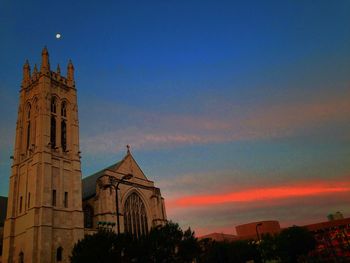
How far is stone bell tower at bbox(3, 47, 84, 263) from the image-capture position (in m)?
37.3

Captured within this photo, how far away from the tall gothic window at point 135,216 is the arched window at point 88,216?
4.77 m

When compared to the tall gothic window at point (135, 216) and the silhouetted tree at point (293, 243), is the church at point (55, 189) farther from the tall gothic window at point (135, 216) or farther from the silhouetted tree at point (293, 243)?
the silhouetted tree at point (293, 243)

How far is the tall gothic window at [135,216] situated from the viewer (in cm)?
4844

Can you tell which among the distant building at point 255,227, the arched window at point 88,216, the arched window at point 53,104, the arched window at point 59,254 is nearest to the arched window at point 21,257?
the arched window at point 59,254

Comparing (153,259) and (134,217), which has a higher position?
(134,217)

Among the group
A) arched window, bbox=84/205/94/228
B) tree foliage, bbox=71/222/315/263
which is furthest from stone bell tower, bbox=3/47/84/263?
tree foliage, bbox=71/222/315/263

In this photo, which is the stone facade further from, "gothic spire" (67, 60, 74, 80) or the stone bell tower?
"gothic spire" (67, 60, 74, 80)

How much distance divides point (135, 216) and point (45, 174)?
16.0m

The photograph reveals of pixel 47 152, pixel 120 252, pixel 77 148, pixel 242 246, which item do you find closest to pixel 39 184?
pixel 47 152

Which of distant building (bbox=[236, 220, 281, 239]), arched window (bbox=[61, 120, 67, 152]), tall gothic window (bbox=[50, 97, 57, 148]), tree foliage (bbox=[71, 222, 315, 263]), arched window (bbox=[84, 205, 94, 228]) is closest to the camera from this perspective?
tree foliage (bbox=[71, 222, 315, 263])

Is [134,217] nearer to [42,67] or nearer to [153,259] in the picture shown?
[153,259]

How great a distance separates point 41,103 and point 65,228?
16.9 meters

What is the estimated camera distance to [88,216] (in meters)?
47.4

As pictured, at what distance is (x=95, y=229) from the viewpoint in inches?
1726
